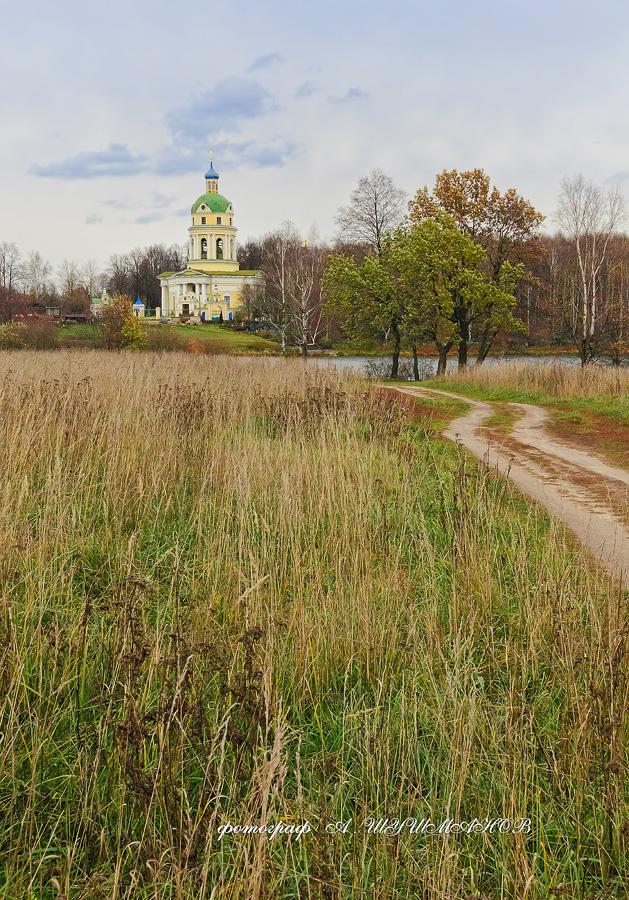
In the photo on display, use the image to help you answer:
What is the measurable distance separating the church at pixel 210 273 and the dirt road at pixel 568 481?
226ft

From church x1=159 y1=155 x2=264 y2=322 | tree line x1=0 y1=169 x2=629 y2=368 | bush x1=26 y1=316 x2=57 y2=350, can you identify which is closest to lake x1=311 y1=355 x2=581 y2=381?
tree line x1=0 y1=169 x2=629 y2=368

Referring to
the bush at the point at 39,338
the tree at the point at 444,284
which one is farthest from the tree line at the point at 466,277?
the bush at the point at 39,338

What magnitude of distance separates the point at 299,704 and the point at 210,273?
3340 inches

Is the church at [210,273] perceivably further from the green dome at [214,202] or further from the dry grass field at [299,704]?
the dry grass field at [299,704]

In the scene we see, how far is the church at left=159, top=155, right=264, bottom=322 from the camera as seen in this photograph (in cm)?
8200

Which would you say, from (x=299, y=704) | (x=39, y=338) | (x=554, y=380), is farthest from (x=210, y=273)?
(x=299, y=704)

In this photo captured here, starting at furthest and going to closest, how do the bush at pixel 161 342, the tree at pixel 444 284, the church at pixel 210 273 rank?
the church at pixel 210 273 → the bush at pixel 161 342 → the tree at pixel 444 284

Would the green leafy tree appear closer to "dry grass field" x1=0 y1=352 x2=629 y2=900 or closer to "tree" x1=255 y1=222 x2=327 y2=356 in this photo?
"tree" x1=255 y1=222 x2=327 y2=356

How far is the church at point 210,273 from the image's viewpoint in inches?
3228

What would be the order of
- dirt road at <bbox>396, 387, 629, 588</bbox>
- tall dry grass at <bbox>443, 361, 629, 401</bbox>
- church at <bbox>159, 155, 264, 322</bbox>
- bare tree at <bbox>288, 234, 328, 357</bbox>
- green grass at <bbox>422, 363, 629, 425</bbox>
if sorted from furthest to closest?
church at <bbox>159, 155, 264, 322</bbox> → bare tree at <bbox>288, 234, 328, 357</bbox> → tall dry grass at <bbox>443, 361, 629, 401</bbox> → green grass at <bbox>422, 363, 629, 425</bbox> → dirt road at <bbox>396, 387, 629, 588</bbox>

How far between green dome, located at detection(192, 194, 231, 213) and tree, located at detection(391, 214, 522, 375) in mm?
65425

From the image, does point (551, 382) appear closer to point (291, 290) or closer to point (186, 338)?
point (291, 290)

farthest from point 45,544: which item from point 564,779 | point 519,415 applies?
point 519,415

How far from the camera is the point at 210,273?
83.4m
